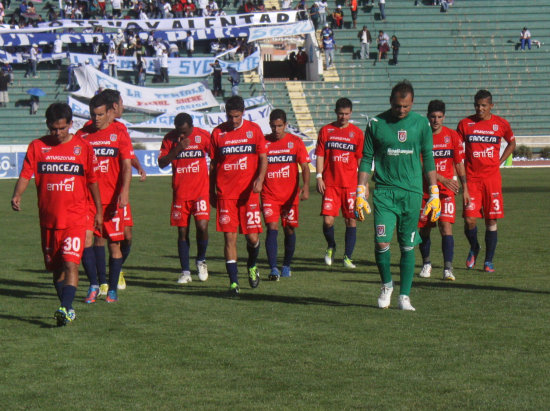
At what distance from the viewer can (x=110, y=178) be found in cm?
1084

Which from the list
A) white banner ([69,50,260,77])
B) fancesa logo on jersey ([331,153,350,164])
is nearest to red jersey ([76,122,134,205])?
fancesa logo on jersey ([331,153,350,164])

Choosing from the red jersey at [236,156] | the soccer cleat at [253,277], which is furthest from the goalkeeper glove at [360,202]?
the soccer cleat at [253,277]

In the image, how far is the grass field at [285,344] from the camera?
6.38 m

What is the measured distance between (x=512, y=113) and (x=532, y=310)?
4161 cm

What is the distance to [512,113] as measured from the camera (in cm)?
4969

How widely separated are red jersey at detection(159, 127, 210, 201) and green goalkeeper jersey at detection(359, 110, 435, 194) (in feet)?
11.4

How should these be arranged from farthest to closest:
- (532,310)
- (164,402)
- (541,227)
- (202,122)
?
(202,122)
(541,227)
(532,310)
(164,402)

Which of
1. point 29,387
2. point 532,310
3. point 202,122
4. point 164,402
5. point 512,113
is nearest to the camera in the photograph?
point 164,402

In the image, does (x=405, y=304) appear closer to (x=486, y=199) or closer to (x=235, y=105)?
(x=235, y=105)

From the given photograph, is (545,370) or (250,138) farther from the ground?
(250,138)

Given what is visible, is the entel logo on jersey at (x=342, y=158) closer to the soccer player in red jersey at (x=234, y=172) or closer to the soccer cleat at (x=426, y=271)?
the soccer cleat at (x=426, y=271)

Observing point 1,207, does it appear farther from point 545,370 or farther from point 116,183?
point 545,370

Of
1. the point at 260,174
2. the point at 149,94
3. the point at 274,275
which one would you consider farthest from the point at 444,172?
the point at 149,94

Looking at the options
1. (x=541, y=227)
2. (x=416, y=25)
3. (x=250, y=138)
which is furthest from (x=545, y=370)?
(x=416, y=25)
